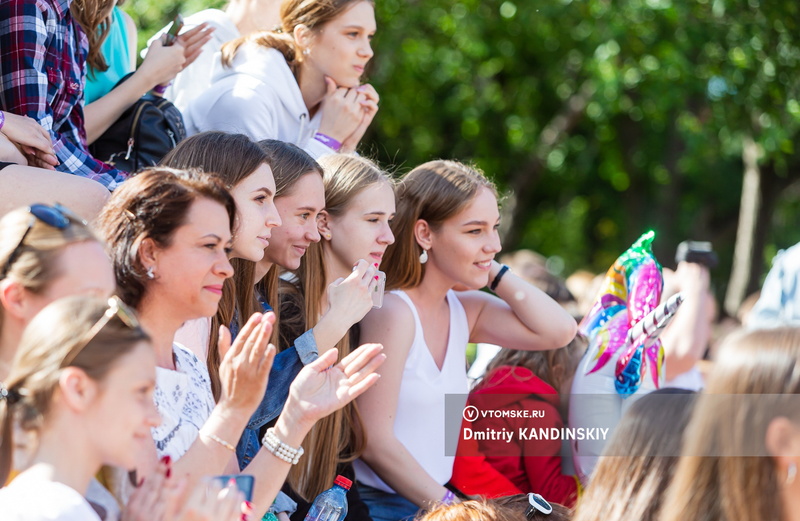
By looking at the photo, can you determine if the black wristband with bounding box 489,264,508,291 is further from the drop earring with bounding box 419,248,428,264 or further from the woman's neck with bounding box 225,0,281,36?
the woman's neck with bounding box 225,0,281,36

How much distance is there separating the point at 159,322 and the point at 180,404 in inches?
8.9

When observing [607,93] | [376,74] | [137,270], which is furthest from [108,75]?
[376,74]

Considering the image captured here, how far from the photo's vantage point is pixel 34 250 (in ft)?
6.91

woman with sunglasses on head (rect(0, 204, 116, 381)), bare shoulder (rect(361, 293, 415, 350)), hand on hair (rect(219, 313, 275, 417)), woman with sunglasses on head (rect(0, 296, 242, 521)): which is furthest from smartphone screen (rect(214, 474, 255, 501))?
bare shoulder (rect(361, 293, 415, 350))

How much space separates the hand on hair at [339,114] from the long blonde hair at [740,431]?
A: 2506 millimetres

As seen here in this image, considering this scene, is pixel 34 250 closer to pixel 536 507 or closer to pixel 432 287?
pixel 536 507

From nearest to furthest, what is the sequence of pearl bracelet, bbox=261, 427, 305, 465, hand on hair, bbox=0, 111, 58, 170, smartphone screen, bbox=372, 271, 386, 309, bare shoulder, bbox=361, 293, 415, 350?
pearl bracelet, bbox=261, 427, 305, 465, hand on hair, bbox=0, 111, 58, 170, smartphone screen, bbox=372, 271, 386, 309, bare shoulder, bbox=361, 293, 415, 350

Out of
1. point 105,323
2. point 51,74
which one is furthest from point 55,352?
point 51,74

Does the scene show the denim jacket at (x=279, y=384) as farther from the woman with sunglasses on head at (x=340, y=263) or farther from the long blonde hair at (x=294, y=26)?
the long blonde hair at (x=294, y=26)

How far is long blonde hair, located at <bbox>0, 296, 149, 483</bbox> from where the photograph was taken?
1799mm

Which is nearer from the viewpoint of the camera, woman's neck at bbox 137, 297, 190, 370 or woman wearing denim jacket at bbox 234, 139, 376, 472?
woman's neck at bbox 137, 297, 190, 370

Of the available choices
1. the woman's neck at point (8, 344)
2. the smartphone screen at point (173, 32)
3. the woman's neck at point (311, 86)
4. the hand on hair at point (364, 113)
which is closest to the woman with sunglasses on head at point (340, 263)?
the hand on hair at point (364, 113)

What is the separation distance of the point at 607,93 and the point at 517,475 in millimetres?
6867

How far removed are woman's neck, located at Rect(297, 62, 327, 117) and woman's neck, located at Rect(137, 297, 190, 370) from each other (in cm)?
202
